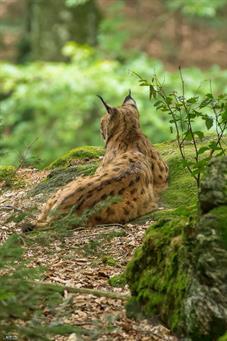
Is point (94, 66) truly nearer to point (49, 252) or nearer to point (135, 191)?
point (135, 191)

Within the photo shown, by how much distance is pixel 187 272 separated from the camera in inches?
162

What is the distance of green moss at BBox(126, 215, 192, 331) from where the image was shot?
4164 millimetres

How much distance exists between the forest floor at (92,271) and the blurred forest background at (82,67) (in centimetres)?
325

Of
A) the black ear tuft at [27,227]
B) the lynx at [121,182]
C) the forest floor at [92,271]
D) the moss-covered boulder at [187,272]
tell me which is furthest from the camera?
the lynx at [121,182]

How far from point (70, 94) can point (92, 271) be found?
29.7 feet

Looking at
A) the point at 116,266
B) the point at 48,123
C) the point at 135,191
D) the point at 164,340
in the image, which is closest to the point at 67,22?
the point at 48,123

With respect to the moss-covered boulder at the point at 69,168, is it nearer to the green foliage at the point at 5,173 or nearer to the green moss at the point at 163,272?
the green foliage at the point at 5,173

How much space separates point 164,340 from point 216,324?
0.44 metres

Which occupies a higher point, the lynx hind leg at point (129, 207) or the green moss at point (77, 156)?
the green moss at point (77, 156)

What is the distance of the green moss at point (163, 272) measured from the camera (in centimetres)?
416

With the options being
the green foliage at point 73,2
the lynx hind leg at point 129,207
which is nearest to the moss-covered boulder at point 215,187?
the lynx hind leg at point 129,207

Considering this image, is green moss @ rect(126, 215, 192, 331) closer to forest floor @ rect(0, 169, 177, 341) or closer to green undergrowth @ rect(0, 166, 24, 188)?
forest floor @ rect(0, 169, 177, 341)

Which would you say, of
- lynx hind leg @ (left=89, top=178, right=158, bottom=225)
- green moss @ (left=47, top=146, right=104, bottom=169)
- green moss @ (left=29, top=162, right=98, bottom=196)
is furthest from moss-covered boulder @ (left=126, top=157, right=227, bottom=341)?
green moss @ (left=47, top=146, right=104, bottom=169)

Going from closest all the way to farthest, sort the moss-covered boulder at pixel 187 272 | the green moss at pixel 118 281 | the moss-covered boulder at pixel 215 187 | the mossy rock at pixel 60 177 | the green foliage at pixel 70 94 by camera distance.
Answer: the moss-covered boulder at pixel 187 272, the moss-covered boulder at pixel 215 187, the green moss at pixel 118 281, the mossy rock at pixel 60 177, the green foliage at pixel 70 94
